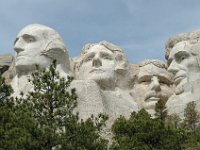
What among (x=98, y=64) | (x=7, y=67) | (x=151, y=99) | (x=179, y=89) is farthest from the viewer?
(x=7, y=67)

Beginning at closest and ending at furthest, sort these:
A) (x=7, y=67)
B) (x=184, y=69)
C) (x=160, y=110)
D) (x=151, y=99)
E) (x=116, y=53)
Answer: (x=160, y=110) < (x=184, y=69) < (x=151, y=99) < (x=116, y=53) < (x=7, y=67)

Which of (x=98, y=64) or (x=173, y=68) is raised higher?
(x=98, y=64)

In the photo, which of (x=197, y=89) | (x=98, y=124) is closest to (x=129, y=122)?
(x=98, y=124)

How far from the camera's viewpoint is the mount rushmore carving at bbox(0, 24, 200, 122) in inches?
971

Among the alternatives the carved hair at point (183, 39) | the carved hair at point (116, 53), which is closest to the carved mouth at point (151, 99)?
the carved hair at point (116, 53)

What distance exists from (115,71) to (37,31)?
10.1ft

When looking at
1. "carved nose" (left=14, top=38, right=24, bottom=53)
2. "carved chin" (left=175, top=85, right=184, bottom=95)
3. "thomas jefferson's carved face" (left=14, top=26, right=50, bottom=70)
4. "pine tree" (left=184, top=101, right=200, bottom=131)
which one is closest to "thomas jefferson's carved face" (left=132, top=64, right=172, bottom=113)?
"carved chin" (left=175, top=85, right=184, bottom=95)

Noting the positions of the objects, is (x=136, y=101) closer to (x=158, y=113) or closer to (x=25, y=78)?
(x=158, y=113)

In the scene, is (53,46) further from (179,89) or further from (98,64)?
(179,89)

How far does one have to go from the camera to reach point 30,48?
2534 cm

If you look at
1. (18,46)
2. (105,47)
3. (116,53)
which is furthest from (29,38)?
(116,53)

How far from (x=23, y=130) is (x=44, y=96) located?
104cm

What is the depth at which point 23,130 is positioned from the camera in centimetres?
1698

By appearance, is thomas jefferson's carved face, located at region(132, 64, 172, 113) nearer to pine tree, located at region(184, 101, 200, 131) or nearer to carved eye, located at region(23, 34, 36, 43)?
pine tree, located at region(184, 101, 200, 131)
